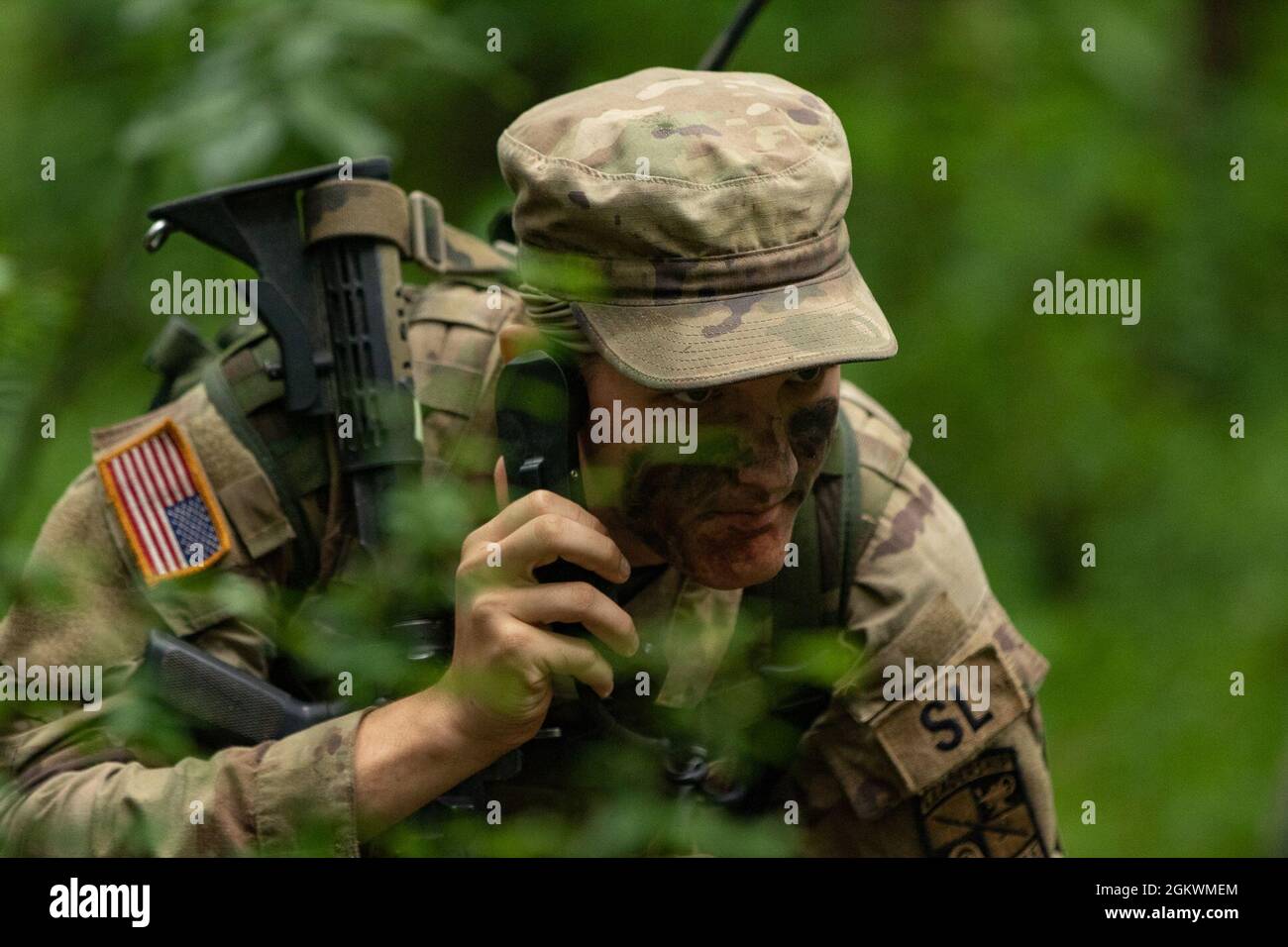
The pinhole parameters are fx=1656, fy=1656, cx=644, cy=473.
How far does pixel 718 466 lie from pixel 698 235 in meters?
0.28

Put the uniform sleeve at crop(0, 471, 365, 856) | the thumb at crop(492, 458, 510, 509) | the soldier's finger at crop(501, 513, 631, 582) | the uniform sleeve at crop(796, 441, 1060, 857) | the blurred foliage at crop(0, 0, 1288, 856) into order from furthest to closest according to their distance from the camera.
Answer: the blurred foliage at crop(0, 0, 1288, 856)
the uniform sleeve at crop(796, 441, 1060, 857)
the thumb at crop(492, 458, 510, 509)
the uniform sleeve at crop(0, 471, 365, 856)
the soldier's finger at crop(501, 513, 631, 582)

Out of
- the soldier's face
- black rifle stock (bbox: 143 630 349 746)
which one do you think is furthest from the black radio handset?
black rifle stock (bbox: 143 630 349 746)

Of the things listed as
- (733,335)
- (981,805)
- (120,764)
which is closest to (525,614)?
(733,335)

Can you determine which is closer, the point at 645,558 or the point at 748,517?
the point at 748,517

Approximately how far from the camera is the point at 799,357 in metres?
1.96

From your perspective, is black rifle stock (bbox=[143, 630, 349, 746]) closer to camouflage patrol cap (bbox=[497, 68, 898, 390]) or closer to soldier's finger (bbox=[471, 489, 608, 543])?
soldier's finger (bbox=[471, 489, 608, 543])

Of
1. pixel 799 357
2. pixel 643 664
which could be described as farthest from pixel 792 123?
pixel 643 664

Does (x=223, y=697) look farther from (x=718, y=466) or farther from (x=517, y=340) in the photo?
(x=718, y=466)

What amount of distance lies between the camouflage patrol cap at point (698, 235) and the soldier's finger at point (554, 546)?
195mm

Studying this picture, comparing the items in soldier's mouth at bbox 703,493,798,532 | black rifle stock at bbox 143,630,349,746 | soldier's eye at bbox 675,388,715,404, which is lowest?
black rifle stock at bbox 143,630,349,746

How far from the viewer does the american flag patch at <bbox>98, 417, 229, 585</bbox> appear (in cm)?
228

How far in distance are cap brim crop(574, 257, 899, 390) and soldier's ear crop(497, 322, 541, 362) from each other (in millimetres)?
162

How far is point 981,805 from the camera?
2.48 m
